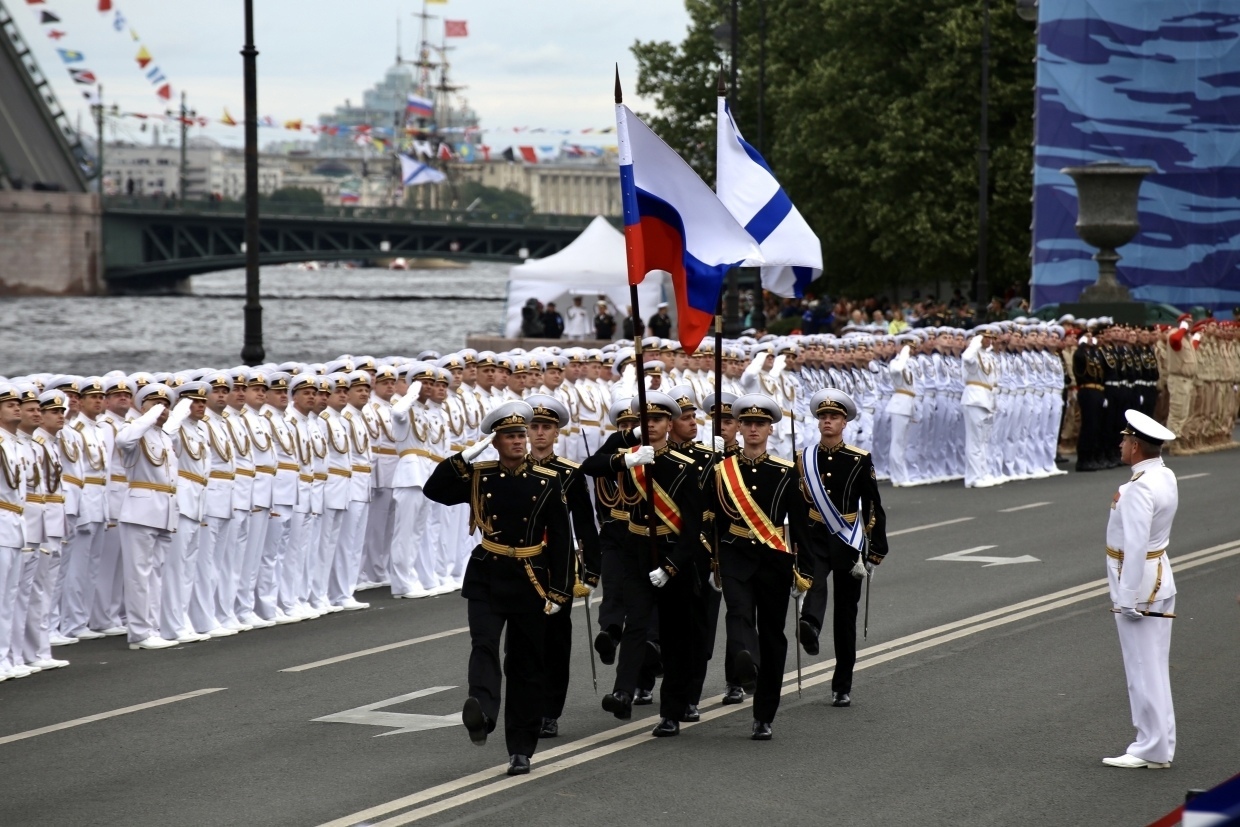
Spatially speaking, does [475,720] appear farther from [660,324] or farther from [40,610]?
[660,324]

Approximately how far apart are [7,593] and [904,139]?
130ft

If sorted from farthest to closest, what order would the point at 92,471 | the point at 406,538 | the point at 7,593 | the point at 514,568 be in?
1. the point at 406,538
2. the point at 92,471
3. the point at 7,593
4. the point at 514,568

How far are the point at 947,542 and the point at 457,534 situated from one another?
16.3 feet

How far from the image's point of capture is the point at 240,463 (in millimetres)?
15164

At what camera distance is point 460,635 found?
14.2 meters

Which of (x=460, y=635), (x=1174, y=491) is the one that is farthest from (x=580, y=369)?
(x=1174, y=491)

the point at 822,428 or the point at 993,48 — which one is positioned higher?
the point at 993,48

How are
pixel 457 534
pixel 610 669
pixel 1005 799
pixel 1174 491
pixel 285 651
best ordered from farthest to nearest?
pixel 457 534
pixel 285 651
pixel 610 669
pixel 1174 491
pixel 1005 799

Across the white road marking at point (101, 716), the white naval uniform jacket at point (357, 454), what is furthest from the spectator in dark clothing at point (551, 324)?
the white road marking at point (101, 716)

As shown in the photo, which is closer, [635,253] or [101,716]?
[635,253]

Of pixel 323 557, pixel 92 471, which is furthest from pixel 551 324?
pixel 92 471

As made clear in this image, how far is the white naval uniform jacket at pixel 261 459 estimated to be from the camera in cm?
1533

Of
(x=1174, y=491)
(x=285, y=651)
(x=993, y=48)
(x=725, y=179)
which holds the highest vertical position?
(x=993, y=48)

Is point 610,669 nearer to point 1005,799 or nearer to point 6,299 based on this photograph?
point 1005,799
